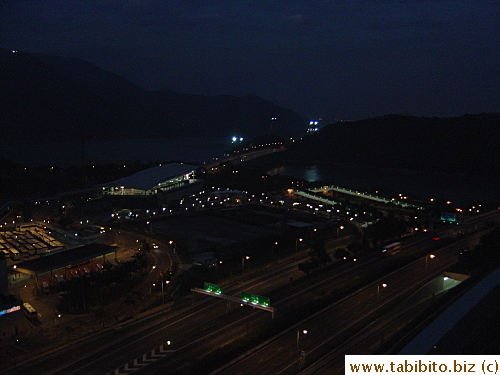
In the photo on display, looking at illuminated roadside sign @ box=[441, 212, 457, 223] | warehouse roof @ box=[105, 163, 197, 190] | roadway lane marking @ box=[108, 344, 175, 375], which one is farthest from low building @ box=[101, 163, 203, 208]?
roadway lane marking @ box=[108, 344, 175, 375]

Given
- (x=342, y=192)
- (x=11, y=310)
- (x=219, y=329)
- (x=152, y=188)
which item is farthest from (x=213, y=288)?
(x=342, y=192)

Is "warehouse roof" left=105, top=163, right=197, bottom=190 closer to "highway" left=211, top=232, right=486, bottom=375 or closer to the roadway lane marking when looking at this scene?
"highway" left=211, top=232, right=486, bottom=375

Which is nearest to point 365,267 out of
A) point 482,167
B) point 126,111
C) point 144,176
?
point 144,176

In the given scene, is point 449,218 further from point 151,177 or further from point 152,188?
point 151,177

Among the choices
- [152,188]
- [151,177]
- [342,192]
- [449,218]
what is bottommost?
[342,192]

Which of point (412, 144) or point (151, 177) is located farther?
point (412, 144)

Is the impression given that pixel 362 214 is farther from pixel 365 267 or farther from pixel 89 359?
pixel 89 359

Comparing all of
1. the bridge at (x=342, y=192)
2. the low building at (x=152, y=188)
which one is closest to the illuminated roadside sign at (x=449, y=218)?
the bridge at (x=342, y=192)
